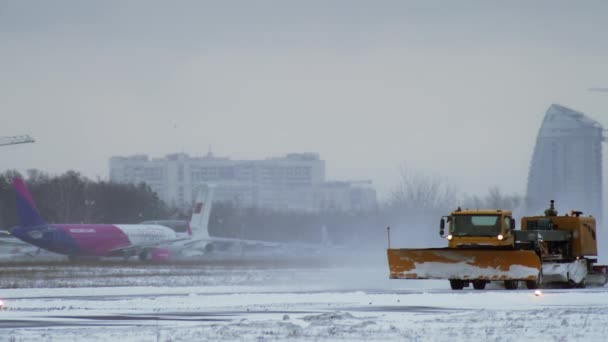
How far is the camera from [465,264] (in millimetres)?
39062

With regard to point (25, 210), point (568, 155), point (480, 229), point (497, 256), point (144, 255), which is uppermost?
point (568, 155)

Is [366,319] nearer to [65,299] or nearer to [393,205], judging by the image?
[65,299]

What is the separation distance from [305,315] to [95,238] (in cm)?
7443

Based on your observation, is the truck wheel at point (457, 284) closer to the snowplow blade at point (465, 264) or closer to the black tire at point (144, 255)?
the snowplow blade at point (465, 264)

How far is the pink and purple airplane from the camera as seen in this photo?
9862cm

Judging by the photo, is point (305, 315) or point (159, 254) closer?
point (305, 315)

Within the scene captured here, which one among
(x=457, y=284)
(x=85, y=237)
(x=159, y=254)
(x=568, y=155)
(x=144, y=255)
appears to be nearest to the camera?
(x=457, y=284)

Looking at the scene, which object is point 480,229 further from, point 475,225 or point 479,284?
point 479,284

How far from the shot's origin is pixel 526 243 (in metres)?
40.3

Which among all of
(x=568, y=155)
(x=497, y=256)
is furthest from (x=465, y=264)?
(x=568, y=155)

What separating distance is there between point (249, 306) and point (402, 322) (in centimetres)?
667

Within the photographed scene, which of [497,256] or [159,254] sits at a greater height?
[159,254]

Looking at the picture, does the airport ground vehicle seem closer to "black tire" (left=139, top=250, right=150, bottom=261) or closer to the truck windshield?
the truck windshield

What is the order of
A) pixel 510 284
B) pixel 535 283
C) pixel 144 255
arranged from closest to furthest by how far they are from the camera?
pixel 535 283
pixel 510 284
pixel 144 255
